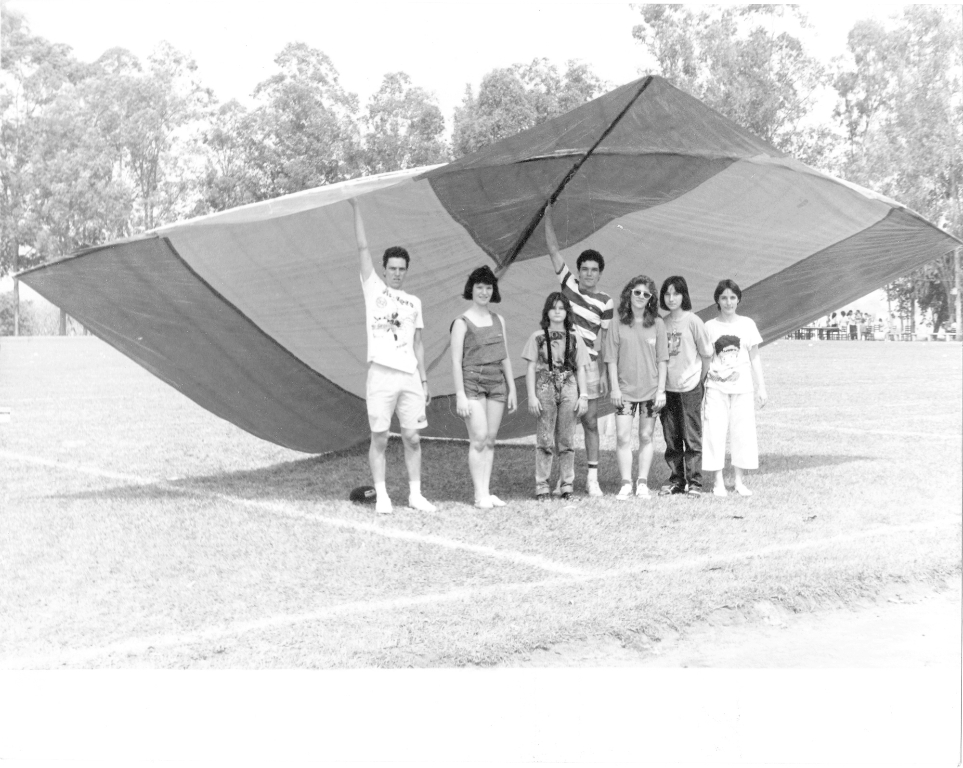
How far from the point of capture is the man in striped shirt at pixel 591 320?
604 cm

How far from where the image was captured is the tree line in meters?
16.2

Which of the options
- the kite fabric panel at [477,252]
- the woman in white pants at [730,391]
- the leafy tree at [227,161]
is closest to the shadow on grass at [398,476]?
the kite fabric panel at [477,252]

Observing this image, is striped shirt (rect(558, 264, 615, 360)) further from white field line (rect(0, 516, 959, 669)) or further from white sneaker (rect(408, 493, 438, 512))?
white field line (rect(0, 516, 959, 669))

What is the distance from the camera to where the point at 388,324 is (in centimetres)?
566

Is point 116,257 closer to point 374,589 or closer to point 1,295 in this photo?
point 374,589

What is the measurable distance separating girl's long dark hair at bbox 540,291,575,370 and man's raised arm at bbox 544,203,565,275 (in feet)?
1.10

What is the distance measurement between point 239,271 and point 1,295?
29.9m

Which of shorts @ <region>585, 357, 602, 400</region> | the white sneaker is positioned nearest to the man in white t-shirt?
the white sneaker

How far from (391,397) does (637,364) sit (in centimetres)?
139

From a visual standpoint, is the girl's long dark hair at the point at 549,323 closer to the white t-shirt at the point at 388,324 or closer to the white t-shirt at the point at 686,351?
the white t-shirt at the point at 686,351

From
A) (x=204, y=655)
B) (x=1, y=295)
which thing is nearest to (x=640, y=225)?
(x=204, y=655)

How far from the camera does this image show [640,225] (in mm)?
6895

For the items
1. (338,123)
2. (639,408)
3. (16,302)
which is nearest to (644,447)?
(639,408)

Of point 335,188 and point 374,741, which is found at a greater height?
point 335,188
